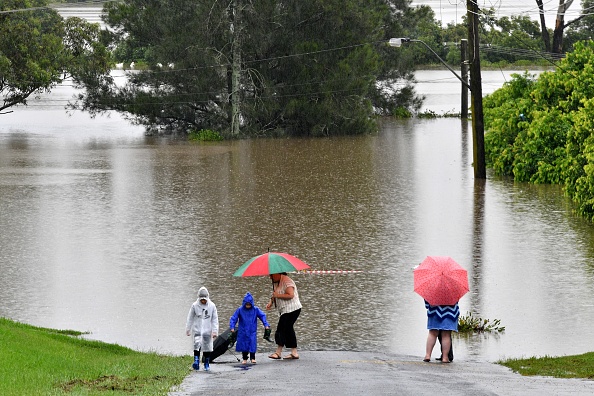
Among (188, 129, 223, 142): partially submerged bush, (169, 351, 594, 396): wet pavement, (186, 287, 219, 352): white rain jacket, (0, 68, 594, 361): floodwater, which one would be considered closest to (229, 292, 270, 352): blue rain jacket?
(169, 351, 594, 396): wet pavement

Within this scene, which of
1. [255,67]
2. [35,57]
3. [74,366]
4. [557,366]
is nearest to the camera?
[74,366]

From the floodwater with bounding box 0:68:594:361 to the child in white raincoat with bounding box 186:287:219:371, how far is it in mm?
2079

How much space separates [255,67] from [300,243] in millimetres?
31450

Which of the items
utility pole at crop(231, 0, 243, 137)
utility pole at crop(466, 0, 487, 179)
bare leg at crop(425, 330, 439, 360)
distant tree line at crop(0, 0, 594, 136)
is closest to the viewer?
bare leg at crop(425, 330, 439, 360)

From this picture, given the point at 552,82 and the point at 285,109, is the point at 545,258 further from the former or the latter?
the point at 285,109

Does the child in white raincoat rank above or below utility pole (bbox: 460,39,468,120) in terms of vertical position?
below

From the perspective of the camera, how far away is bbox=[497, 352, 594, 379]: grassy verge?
12.5 metres

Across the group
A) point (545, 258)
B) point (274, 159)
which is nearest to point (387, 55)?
point (274, 159)

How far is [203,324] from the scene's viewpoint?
12.5 metres

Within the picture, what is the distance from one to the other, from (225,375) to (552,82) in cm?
2457

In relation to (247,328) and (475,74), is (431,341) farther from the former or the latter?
(475,74)

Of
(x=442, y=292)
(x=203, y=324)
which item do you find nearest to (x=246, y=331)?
Answer: (x=203, y=324)

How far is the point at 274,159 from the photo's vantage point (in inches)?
1672

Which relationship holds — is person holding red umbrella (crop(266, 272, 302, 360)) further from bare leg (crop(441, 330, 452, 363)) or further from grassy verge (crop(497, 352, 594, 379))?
grassy verge (crop(497, 352, 594, 379))
